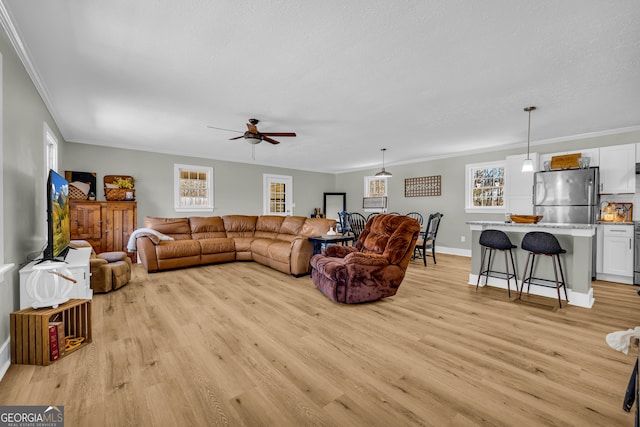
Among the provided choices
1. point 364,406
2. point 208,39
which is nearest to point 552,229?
point 364,406

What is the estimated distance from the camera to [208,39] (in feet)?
7.33

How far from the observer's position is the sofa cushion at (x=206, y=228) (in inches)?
223

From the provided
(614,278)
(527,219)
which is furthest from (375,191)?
(614,278)

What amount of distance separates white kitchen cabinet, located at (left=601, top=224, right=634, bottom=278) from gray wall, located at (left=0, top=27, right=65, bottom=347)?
7.14m

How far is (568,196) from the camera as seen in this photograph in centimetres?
460

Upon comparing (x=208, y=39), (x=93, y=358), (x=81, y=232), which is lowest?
(x=93, y=358)

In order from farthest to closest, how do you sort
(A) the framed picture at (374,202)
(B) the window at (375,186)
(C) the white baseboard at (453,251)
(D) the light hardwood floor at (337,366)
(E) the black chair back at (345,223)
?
(B) the window at (375,186), (A) the framed picture at (374,202), (C) the white baseboard at (453,251), (E) the black chair back at (345,223), (D) the light hardwood floor at (337,366)

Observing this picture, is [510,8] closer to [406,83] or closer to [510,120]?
[406,83]

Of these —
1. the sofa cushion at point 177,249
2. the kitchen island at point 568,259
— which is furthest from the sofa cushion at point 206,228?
the kitchen island at point 568,259

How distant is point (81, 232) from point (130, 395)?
473cm

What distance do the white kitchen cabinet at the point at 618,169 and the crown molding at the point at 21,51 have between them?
7280mm

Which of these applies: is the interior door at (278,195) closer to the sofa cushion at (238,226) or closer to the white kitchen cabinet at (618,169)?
the sofa cushion at (238,226)

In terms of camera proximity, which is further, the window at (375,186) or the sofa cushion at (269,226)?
the window at (375,186)

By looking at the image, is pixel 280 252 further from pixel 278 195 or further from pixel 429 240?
pixel 278 195
